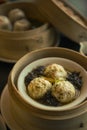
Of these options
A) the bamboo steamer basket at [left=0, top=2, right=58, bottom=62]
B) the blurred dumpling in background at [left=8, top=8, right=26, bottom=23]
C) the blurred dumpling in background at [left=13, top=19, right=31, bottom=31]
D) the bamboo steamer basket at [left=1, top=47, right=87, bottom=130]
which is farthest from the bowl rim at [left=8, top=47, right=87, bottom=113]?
the blurred dumpling in background at [left=8, top=8, right=26, bottom=23]

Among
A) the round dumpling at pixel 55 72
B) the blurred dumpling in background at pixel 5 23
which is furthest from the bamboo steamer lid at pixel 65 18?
the round dumpling at pixel 55 72

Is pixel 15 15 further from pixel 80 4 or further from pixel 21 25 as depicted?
pixel 80 4

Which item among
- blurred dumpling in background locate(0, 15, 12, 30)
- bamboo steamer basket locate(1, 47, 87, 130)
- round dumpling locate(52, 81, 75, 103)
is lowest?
blurred dumpling in background locate(0, 15, 12, 30)

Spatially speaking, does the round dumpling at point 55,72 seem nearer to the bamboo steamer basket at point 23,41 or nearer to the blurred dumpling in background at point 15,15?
the bamboo steamer basket at point 23,41

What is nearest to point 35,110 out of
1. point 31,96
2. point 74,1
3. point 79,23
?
point 31,96

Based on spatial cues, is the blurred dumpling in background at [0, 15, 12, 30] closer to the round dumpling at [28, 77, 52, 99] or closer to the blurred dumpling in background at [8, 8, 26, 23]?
the blurred dumpling in background at [8, 8, 26, 23]

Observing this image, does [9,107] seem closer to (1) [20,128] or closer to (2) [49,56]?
(1) [20,128]
